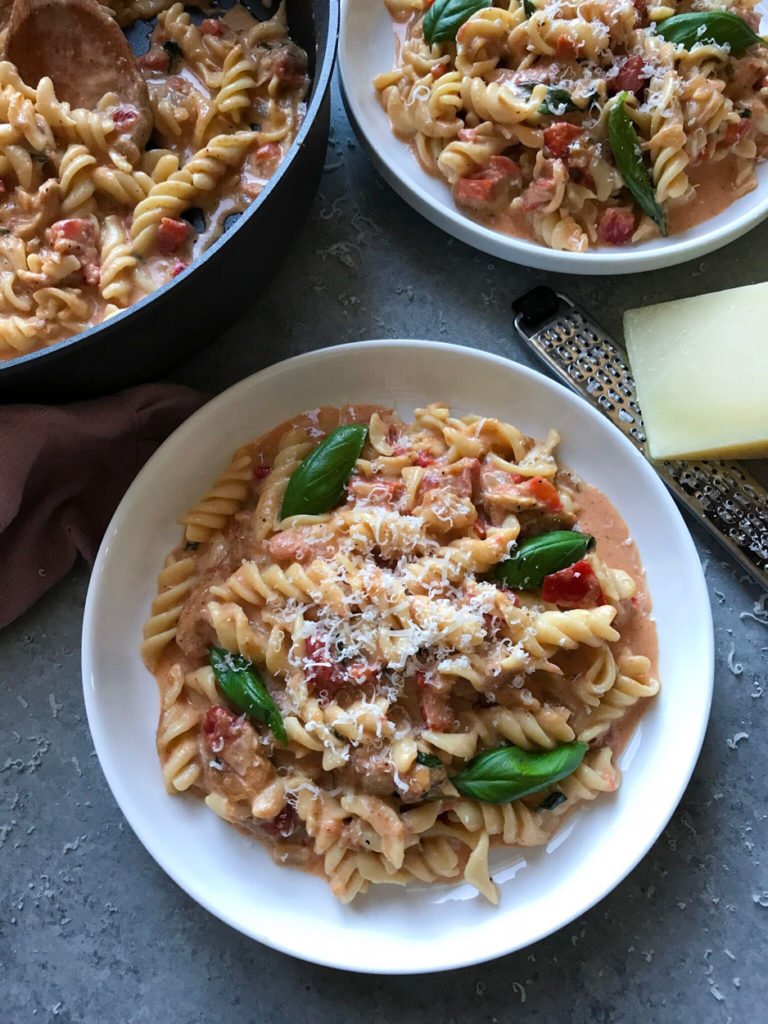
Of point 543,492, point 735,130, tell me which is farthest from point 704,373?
point 735,130

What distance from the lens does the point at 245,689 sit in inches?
95.8

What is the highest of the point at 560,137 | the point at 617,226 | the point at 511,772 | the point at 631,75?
the point at 631,75

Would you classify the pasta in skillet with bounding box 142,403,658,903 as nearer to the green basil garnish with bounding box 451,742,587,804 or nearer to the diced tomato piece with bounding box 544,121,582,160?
the green basil garnish with bounding box 451,742,587,804

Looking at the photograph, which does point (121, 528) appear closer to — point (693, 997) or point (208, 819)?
point (208, 819)

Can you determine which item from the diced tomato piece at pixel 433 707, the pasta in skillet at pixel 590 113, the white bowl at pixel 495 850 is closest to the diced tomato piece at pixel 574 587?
the white bowl at pixel 495 850

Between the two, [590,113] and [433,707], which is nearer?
[433,707]

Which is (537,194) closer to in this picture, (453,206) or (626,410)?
(453,206)

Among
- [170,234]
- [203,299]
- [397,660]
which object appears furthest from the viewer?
[170,234]

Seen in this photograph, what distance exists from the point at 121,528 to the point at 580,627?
1.32 metres

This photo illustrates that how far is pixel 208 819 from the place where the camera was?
8.44ft

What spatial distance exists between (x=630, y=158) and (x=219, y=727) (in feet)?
6.81

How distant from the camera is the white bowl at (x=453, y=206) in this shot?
284 cm

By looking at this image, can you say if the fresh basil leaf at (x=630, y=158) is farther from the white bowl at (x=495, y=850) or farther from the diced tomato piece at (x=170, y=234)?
the diced tomato piece at (x=170, y=234)

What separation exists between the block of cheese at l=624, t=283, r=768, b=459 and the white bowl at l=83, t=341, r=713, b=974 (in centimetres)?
22
